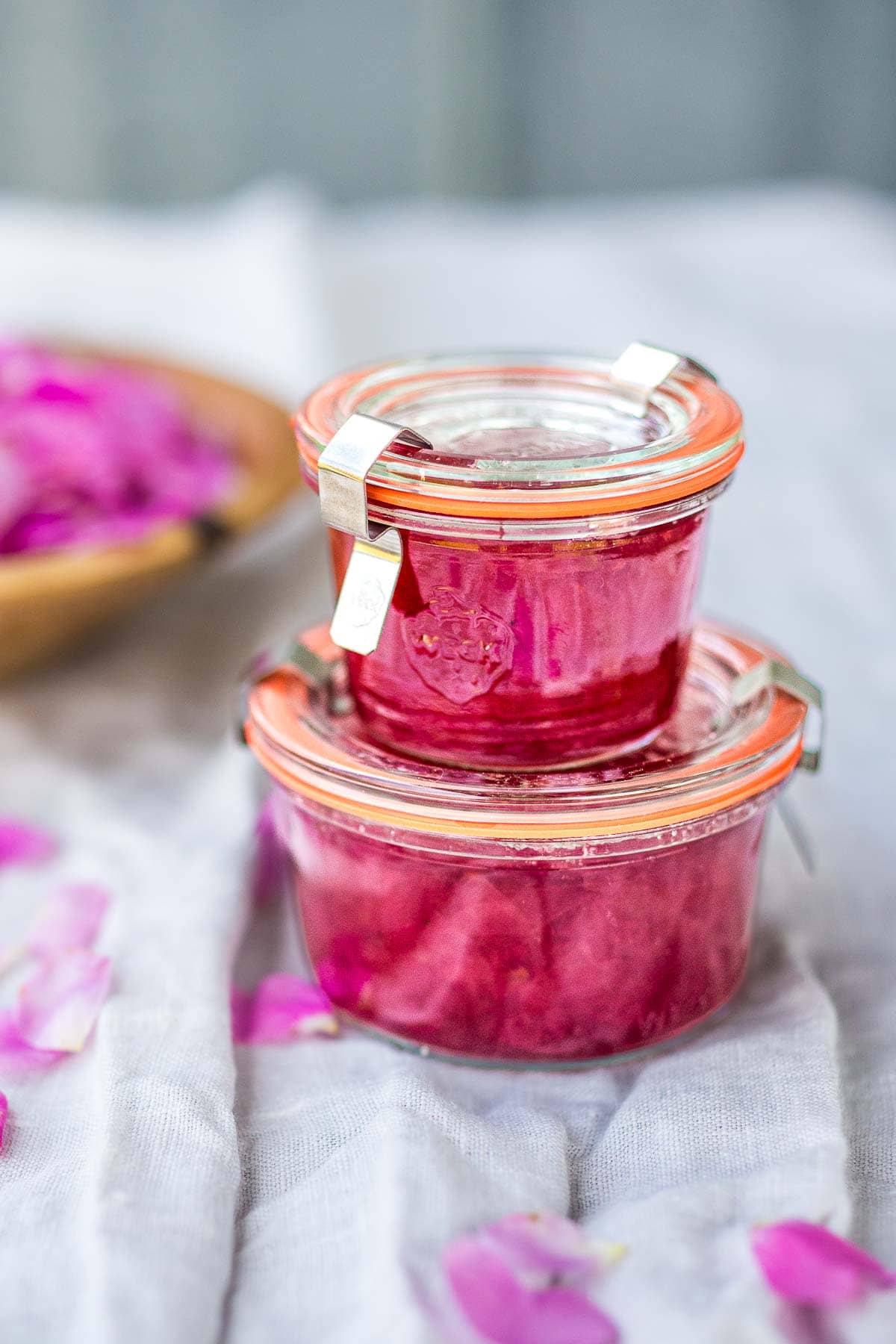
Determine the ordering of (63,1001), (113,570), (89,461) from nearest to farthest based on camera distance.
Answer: (63,1001)
(113,570)
(89,461)

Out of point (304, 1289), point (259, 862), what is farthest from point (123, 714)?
point (304, 1289)

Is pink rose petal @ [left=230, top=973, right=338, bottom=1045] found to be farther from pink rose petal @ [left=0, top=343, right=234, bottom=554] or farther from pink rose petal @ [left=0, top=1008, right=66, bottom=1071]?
pink rose petal @ [left=0, top=343, right=234, bottom=554]

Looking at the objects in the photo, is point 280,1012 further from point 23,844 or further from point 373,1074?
point 23,844

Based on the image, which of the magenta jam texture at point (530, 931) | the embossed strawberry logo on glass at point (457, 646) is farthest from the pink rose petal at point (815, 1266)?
the embossed strawberry logo on glass at point (457, 646)

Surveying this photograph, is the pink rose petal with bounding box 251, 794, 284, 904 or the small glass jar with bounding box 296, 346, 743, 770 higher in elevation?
the small glass jar with bounding box 296, 346, 743, 770

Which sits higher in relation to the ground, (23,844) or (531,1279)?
(531,1279)

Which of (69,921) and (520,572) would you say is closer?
(520,572)

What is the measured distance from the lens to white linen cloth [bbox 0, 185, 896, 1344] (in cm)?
50

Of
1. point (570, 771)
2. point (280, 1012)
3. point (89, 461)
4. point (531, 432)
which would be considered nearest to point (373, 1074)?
point (280, 1012)

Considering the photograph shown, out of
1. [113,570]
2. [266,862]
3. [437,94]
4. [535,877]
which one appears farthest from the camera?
[437,94]

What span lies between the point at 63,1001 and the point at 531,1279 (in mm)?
303

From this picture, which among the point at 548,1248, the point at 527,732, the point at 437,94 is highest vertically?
the point at 527,732

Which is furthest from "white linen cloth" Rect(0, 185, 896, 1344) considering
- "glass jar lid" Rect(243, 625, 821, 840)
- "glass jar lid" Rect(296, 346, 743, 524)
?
"glass jar lid" Rect(296, 346, 743, 524)

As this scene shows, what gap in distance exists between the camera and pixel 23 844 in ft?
2.85
